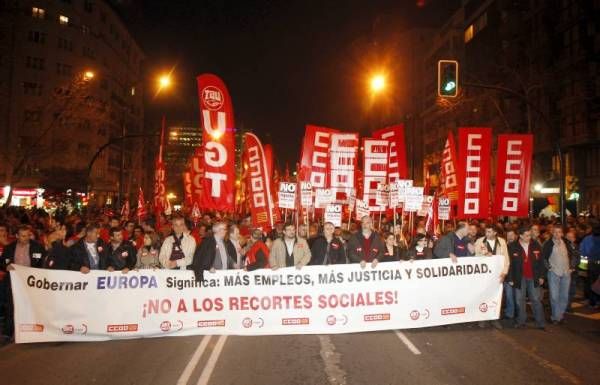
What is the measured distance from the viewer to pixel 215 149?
10.6m

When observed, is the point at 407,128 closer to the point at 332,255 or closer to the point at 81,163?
the point at 81,163

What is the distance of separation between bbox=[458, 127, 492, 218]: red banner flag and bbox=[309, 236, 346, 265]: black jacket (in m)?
4.93

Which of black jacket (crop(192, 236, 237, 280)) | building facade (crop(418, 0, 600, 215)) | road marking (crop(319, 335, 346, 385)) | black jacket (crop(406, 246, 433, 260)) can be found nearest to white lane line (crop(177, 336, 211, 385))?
black jacket (crop(192, 236, 237, 280))

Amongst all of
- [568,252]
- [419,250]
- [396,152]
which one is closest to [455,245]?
[419,250]

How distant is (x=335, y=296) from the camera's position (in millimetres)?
8641

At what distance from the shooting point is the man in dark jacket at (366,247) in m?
9.34

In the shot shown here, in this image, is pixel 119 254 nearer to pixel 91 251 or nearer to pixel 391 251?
pixel 91 251

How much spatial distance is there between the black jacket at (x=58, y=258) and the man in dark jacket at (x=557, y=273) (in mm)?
8640

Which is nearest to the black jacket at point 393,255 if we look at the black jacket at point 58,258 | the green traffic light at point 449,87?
the green traffic light at point 449,87

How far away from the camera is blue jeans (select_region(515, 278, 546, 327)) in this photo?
9094 mm

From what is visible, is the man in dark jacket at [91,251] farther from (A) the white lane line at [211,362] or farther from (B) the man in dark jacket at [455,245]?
(B) the man in dark jacket at [455,245]

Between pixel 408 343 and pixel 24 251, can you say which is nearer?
pixel 408 343

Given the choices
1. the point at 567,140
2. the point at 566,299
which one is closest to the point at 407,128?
the point at 567,140

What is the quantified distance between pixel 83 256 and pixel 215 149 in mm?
3370
